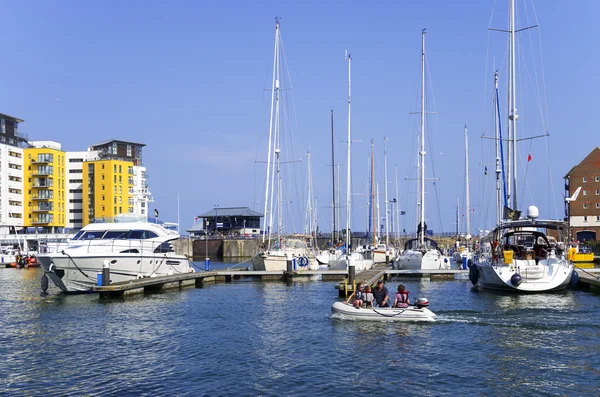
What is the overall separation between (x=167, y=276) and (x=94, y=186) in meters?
85.5

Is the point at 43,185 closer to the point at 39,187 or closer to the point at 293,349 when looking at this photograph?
the point at 39,187

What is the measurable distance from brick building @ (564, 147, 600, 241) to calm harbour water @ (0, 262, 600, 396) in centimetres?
7413

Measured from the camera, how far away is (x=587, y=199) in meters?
106

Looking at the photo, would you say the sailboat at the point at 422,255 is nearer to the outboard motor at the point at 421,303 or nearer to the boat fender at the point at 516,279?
the boat fender at the point at 516,279

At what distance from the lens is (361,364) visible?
21.4 m

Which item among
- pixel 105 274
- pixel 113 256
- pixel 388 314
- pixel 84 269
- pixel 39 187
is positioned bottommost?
pixel 388 314

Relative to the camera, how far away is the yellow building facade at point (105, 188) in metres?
124

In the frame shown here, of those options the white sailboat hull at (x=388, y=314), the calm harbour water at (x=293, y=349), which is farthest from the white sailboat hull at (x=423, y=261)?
the white sailboat hull at (x=388, y=314)

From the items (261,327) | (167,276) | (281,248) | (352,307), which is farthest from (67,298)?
(281,248)

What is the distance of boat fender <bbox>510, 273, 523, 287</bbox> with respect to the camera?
1468 inches

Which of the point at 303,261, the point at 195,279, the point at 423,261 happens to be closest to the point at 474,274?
the point at 423,261

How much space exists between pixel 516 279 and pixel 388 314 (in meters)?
12.3

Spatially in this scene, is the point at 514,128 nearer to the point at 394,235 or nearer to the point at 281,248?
the point at 281,248

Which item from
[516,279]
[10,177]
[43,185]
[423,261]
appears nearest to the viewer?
[516,279]
